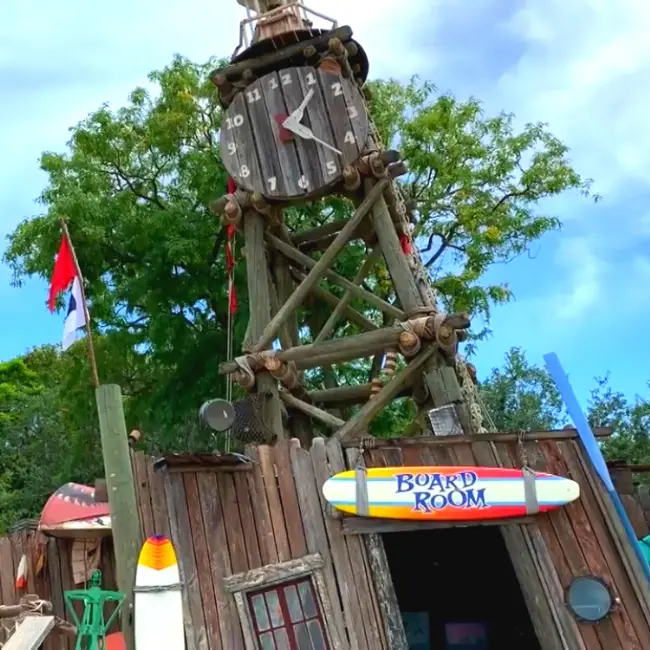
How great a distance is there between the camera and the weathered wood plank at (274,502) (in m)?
4.91

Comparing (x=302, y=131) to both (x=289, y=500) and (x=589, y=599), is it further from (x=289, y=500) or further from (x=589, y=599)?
(x=589, y=599)

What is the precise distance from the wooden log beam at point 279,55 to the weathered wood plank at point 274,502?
17.7ft

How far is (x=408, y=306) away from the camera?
303 inches

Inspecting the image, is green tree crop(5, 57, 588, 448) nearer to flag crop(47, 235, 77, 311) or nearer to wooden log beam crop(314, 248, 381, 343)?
wooden log beam crop(314, 248, 381, 343)

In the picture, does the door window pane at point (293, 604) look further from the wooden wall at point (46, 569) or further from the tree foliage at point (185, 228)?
the tree foliage at point (185, 228)

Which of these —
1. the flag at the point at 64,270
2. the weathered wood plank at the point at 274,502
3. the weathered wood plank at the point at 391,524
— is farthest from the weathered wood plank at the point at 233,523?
the flag at the point at 64,270

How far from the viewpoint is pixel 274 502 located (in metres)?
5.02

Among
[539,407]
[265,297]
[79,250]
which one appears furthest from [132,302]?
[539,407]

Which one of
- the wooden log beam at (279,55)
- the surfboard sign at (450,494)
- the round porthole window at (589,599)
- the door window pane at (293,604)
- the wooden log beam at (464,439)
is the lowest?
the round porthole window at (589,599)

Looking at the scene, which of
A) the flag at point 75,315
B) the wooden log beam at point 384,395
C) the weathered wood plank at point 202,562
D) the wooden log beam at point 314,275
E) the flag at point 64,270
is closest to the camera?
the weathered wood plank at point 202,562

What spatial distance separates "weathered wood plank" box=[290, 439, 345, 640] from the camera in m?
4.80

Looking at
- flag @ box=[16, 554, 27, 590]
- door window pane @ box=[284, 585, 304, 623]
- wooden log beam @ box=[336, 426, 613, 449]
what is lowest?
door window pane @ box=[284, 585, 304, 623]

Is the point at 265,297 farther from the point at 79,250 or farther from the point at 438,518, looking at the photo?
the point at 79,250

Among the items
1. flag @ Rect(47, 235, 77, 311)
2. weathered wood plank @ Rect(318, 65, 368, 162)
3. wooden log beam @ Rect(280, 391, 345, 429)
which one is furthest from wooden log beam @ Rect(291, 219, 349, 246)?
flag @ Rect(47, 235, 77, 311)
